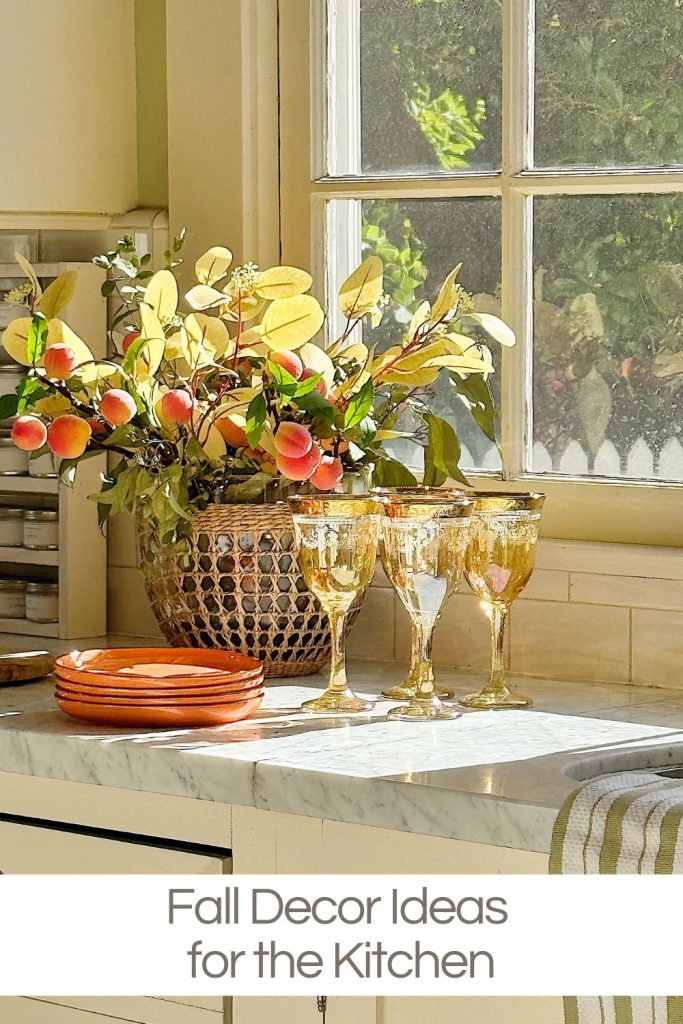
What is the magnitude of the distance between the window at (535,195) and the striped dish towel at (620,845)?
75 centimetres

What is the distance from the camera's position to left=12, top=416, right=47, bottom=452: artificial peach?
1945mm

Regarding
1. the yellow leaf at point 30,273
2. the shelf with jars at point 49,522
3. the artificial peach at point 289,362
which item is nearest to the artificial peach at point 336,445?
the artificial peach at point 289,362

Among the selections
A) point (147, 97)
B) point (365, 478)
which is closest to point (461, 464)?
point (365, 478)

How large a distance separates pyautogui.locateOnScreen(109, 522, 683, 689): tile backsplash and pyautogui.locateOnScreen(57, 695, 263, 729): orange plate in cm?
47

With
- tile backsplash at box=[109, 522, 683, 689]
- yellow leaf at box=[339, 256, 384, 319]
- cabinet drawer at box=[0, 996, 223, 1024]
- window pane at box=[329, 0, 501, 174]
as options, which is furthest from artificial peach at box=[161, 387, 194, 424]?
cabinet drawer at box=[0, 996, 223, 1024]

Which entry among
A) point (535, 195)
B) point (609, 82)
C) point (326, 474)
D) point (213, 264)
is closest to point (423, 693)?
point (326, 474)

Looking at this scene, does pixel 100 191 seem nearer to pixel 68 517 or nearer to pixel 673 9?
pixel 68 517

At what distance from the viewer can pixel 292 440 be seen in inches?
74.4

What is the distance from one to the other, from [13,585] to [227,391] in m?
0.64

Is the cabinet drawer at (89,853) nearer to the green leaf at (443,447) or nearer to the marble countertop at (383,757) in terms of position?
the marble countertop at (383,757)

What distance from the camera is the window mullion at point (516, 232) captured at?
7.12 ft

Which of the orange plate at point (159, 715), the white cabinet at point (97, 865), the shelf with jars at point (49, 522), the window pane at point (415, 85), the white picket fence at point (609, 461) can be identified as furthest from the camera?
the shelf with jars at point (49, 522)

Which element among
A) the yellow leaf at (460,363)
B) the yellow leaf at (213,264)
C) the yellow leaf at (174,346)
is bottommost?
the yellow leaf at (460,363)

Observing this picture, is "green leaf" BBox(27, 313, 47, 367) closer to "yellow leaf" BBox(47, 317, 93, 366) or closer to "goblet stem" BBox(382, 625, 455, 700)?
"yellow leaf" BBox(47, 317, 93, 366)
